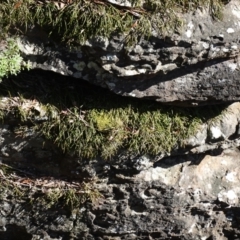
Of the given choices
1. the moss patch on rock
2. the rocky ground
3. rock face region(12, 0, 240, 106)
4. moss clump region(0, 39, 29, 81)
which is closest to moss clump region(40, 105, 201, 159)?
the moss patch on rock

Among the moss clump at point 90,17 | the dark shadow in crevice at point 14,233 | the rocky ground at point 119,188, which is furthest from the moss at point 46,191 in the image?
the moss clump at point 90,17

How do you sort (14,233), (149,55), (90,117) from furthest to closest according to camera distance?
1. (14,233)
2. (90,117)
3. (149,55)

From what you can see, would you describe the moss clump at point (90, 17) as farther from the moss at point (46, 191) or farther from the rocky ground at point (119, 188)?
the moss at point (46, 191)

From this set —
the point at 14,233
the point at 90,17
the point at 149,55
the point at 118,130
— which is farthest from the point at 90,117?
the point at 14,233

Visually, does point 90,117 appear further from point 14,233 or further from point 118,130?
point 14,233

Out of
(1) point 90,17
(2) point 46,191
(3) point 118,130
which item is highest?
(1) point 90,17

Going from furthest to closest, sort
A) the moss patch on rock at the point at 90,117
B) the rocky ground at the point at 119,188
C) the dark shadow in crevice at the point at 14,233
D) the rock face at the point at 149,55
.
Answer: the dark shadow in crevice at the point at 14,233 < the rocky ground at the point at 119,188 < the moss patch on rock at the point at 90,117 < the rock face at the point at 149,55

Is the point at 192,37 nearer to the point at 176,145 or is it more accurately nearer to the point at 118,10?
the point at 118,10

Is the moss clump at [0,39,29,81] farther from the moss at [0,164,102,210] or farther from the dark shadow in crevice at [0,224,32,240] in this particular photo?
the dark shadow in crevice at [0,224,32,240]
